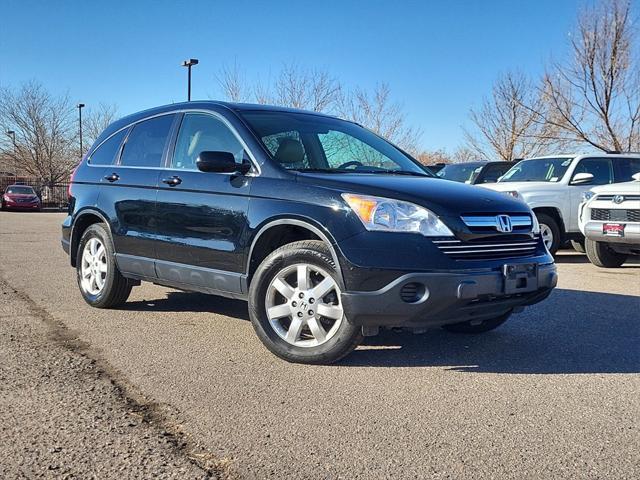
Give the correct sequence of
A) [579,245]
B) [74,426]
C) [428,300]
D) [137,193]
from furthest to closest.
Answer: [579,245]
[137,193]
[428,300]
[74,426]

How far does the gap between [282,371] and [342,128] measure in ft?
7.73

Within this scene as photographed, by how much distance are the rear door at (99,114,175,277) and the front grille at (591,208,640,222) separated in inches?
250

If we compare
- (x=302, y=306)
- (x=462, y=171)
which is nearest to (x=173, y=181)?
(x=302, y=306)

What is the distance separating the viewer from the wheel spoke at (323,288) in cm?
390

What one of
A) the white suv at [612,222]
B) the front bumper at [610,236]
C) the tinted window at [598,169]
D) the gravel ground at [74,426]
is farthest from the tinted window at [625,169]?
the gravel ground at [74,426]

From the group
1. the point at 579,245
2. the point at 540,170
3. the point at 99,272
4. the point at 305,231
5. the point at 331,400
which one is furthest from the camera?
the point at 579,245

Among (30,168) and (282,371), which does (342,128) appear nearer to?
(282,371)

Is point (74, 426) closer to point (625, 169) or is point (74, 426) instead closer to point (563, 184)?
point (563, 184)

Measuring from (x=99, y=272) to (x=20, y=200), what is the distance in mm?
27530

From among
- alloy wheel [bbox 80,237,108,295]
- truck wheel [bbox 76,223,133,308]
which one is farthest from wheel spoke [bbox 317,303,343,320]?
alloy wheel [bbox 80,237,108,295]

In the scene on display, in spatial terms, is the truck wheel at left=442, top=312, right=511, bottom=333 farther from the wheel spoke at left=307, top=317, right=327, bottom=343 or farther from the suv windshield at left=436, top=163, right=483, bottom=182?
the suv windshield at left=436, top=163, right=483, bottom=182

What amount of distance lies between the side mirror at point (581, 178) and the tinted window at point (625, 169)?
776 mm

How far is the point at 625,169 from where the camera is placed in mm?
10719

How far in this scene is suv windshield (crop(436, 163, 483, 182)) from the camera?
43.9 feet
